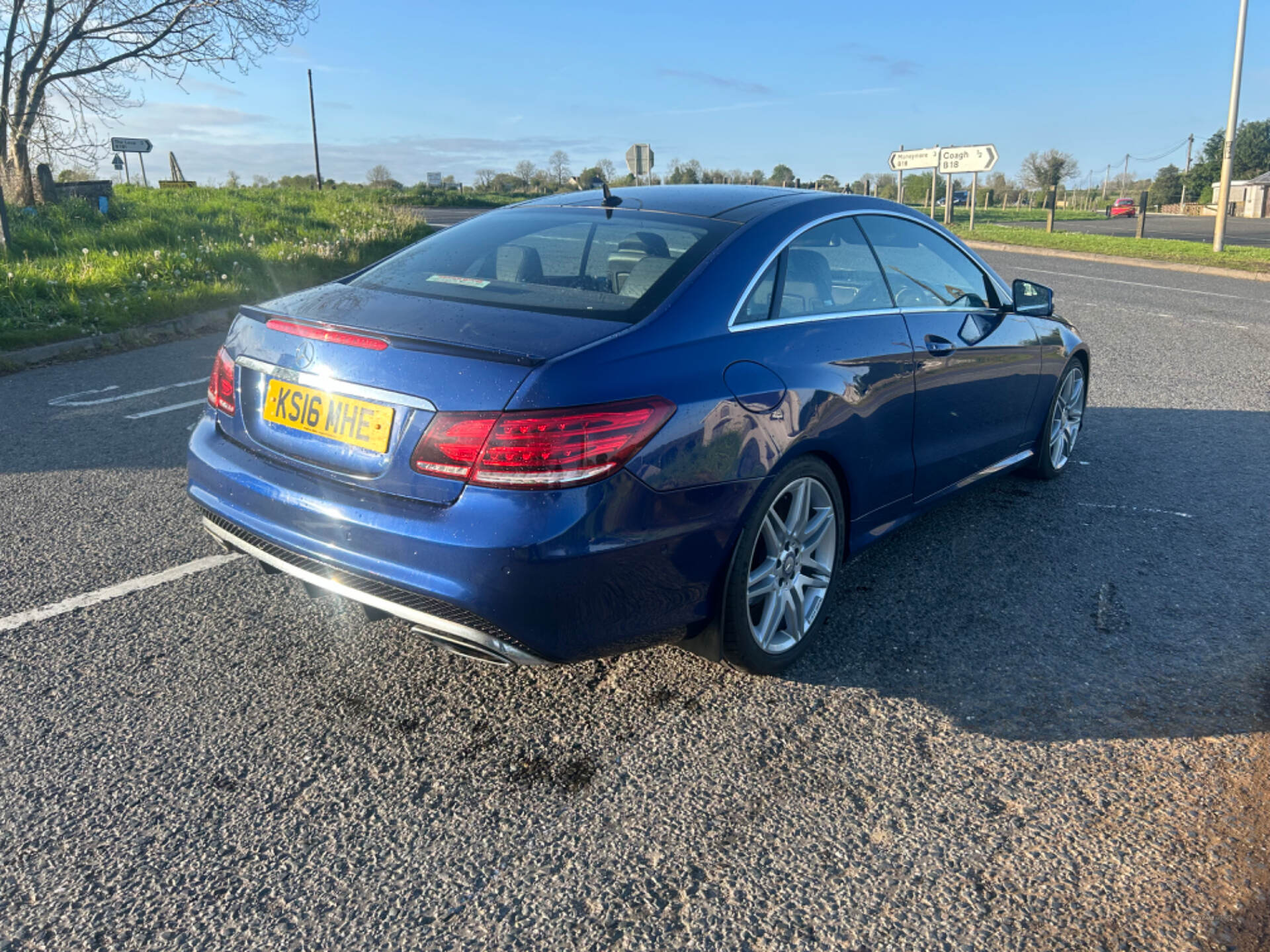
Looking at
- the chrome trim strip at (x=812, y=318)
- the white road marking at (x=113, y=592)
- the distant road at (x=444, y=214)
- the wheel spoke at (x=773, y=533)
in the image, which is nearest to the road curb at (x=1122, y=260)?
the distant road at (x=444, y=214)

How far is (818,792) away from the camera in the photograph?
2.55 meters

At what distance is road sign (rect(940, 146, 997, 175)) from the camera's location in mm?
28544

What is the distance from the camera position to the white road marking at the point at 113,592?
3.44m

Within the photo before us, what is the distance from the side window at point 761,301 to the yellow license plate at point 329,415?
3.67 ft

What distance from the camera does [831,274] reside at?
345 cm

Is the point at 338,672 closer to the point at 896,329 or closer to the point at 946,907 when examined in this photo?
the point at 946,907

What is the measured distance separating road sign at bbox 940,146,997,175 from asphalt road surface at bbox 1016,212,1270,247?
3847 mm

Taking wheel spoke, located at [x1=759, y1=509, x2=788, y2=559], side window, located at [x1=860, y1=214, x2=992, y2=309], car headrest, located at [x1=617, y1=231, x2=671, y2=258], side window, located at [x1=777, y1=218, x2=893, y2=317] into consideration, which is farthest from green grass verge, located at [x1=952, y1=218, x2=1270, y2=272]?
wheel spoke, located at [x1=759, y1=509, x2=788, y2=559]

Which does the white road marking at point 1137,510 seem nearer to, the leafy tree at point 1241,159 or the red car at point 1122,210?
the red car at point 1122,210

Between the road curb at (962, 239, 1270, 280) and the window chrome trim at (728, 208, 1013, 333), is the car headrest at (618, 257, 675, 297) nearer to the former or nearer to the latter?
the window chrome trim at (728, 208, 1013, 333)

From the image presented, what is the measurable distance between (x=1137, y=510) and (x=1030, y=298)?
124 cm

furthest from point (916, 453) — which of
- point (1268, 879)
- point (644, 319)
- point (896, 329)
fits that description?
point (1268, 879)

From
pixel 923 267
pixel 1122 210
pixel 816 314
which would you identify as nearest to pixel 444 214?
pixel 923 267

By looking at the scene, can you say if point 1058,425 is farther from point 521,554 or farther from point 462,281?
point 521,554
